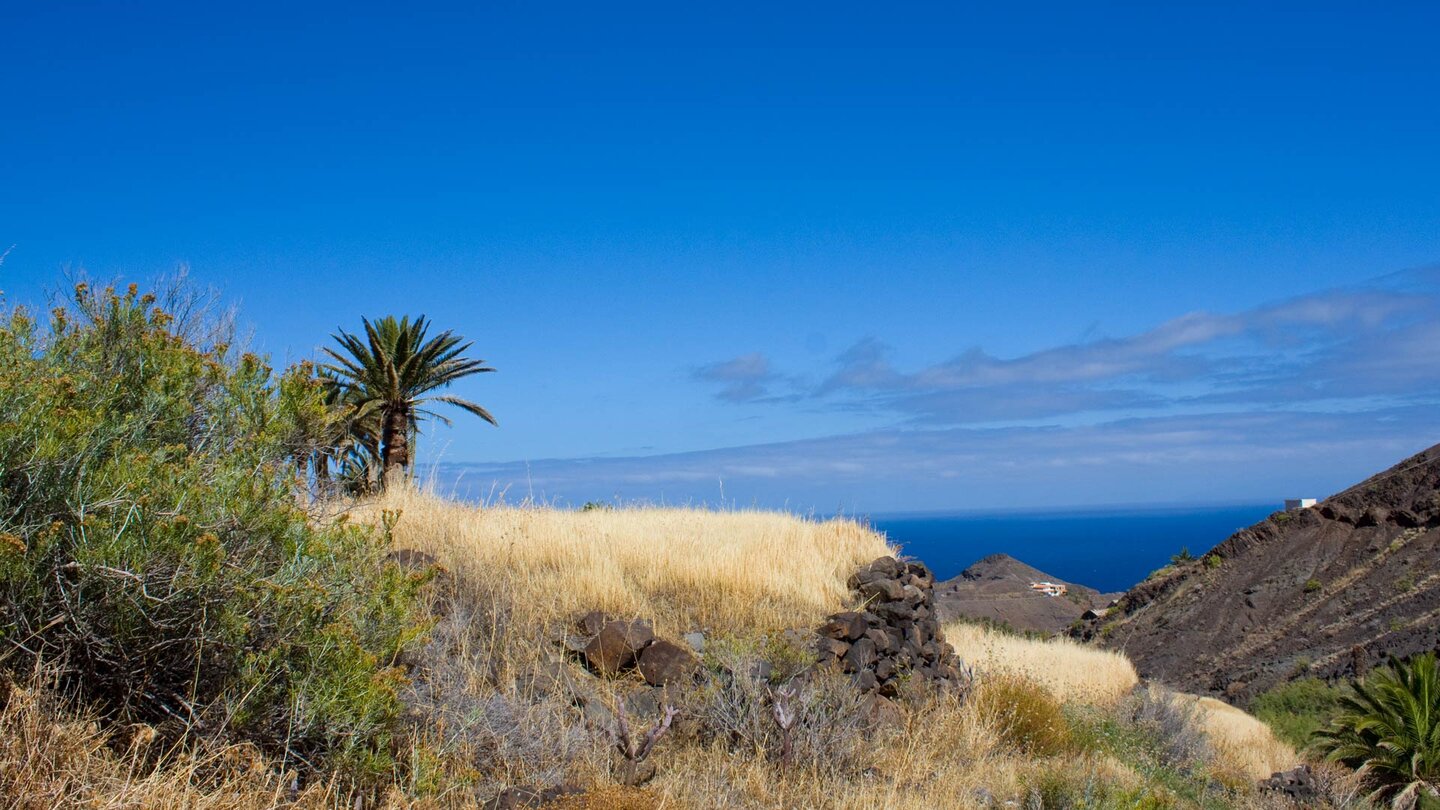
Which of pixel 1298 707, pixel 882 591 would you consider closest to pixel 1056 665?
pixel 1298 707

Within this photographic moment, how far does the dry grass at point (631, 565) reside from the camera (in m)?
9.84

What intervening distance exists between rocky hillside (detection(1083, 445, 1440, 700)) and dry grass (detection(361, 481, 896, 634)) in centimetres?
2448

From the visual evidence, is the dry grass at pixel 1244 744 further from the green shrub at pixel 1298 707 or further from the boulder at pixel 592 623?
the boulder at pixel 592 623

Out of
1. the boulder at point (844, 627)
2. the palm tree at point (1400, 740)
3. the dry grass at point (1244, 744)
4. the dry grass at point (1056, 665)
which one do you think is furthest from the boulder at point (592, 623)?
the palm tree at point (1400, 740)

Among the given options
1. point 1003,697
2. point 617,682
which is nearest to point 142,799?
point 617,682

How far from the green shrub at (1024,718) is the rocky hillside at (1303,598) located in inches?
874

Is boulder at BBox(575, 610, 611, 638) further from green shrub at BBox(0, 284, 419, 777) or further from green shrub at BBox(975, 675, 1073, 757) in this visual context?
green shrub at BBox(975, 675, 1073, 757)

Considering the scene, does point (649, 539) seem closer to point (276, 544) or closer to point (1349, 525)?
point (276, 544)

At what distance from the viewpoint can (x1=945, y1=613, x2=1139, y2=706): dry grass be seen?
1529 cm

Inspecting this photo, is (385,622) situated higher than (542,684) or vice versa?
(385,622)

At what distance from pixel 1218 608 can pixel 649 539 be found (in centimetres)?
3463

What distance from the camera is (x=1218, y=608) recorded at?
37.9 metres

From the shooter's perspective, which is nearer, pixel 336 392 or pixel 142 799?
pixel 142 799

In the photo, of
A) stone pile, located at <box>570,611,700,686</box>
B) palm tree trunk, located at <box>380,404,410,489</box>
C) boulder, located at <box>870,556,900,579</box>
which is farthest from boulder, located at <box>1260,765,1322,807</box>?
palm tree trunk, located at <box>380,404,410,489</box>
